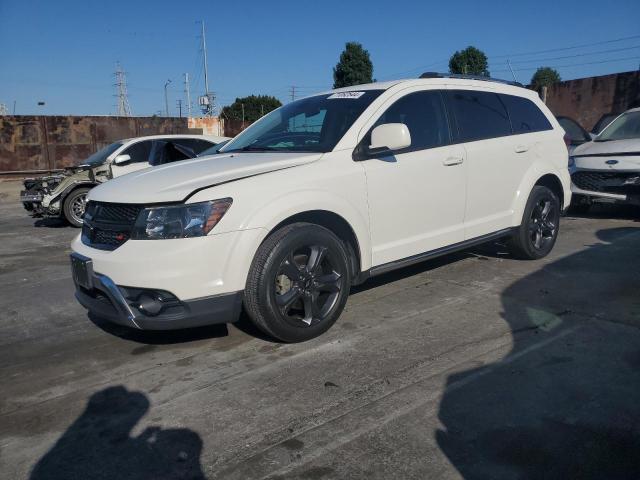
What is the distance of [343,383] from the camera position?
124 inches

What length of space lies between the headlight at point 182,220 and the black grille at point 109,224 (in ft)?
0.45

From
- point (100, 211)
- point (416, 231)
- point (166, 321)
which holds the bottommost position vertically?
point (166, 321)

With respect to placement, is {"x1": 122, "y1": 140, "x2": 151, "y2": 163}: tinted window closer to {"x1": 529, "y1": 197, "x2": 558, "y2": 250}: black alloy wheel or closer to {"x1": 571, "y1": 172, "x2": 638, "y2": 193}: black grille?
{"x1": 529, "y1": 197, "x2": 558, "y2": 250}: black alloy wheel

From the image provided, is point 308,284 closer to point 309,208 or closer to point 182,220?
point 309,208

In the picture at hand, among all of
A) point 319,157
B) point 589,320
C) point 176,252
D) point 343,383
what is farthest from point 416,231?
point 176,252

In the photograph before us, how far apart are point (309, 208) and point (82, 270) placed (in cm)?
157

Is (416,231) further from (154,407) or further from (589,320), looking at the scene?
(154,407)

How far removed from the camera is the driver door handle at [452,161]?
15.0 feet

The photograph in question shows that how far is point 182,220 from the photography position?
3283mm

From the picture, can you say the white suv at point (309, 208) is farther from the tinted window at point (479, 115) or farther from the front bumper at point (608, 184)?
the front bumper at point (608, 184)

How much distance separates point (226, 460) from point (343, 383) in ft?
2.95

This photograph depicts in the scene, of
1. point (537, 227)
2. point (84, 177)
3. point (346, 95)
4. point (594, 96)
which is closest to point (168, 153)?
point (346, 95)

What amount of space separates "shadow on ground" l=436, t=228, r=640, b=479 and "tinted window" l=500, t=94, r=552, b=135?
6.01ft

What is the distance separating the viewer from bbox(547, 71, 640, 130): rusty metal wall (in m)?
16.6
